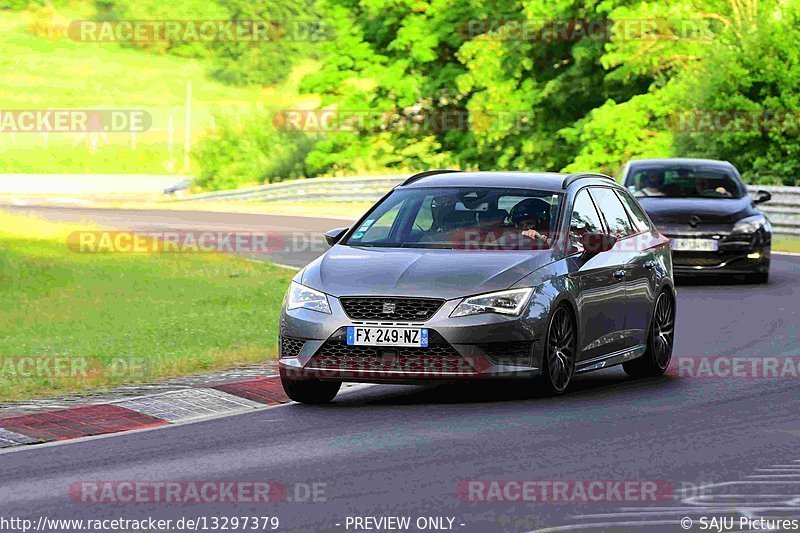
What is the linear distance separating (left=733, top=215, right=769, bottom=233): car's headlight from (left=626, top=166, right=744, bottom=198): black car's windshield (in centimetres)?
89

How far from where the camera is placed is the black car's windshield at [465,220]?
1226 cm

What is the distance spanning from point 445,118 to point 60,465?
5044 cm

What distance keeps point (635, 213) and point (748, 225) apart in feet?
29.0

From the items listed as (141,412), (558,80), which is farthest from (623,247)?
(558,80)

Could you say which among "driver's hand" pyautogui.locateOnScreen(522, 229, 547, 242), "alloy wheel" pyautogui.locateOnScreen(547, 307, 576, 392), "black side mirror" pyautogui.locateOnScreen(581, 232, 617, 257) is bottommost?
"alloy wheel" pyautogui.locateOnScreen(547, 307, 576, 392)

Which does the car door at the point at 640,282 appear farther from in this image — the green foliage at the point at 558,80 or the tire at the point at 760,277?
the green foliage at the point at 558,80

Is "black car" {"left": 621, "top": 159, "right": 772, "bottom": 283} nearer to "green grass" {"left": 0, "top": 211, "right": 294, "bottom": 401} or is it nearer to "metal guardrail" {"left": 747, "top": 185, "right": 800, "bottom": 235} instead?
"green grass" {"left": 0, "top": 211, "right": 294, "bottom": 401}

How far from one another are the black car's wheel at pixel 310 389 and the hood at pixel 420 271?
0.66 m

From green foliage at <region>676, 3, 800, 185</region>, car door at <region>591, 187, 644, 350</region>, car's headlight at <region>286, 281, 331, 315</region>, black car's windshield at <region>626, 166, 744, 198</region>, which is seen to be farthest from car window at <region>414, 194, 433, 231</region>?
green foliage at <region>676, 3, 800, 185</region>

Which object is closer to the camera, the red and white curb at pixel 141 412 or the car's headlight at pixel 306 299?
the red and white curb at pixel 141 412

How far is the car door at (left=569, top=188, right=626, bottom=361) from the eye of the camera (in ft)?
40.1

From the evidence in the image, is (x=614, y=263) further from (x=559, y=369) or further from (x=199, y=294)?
(x=199, y=294)

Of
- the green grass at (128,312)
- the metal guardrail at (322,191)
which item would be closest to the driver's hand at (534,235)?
the green grass at (128,312)

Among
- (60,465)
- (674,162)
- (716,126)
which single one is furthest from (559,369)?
(716,126)
